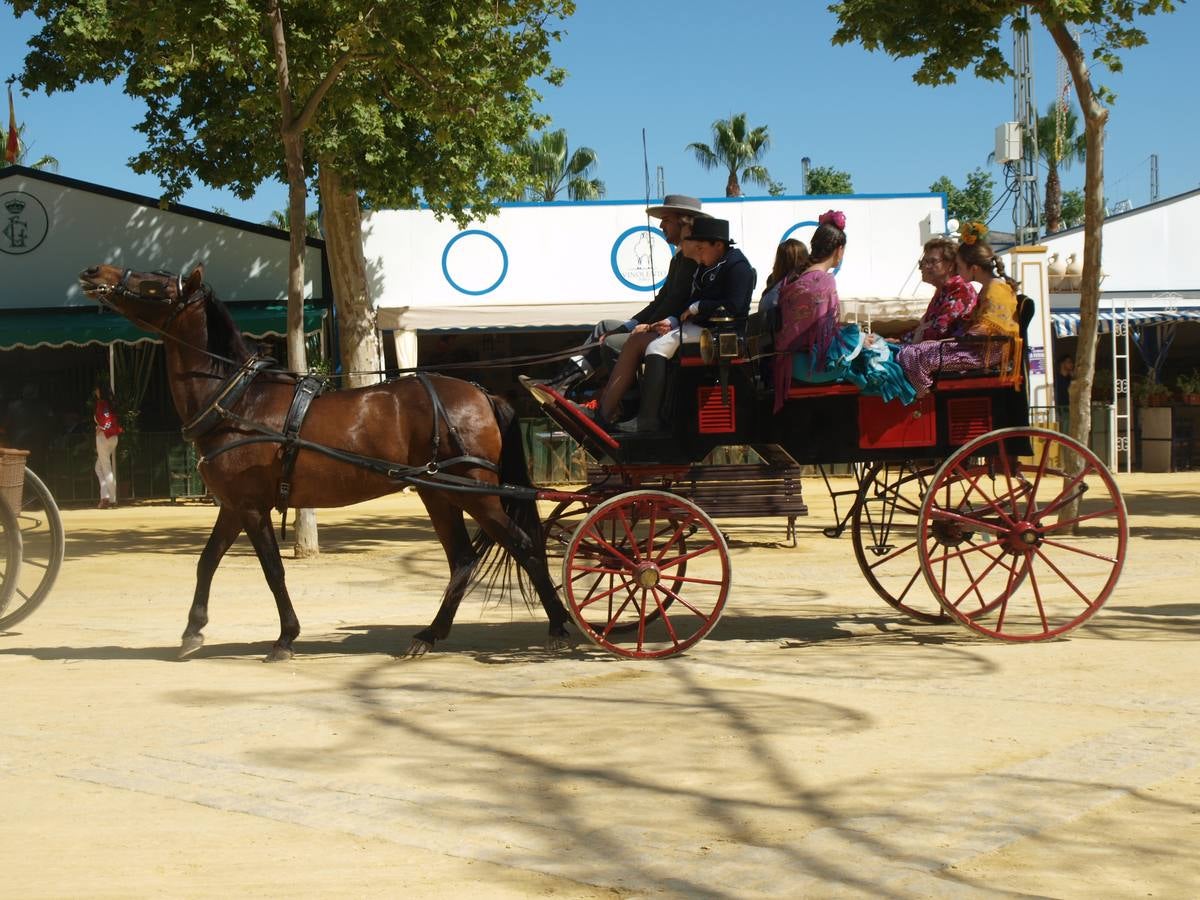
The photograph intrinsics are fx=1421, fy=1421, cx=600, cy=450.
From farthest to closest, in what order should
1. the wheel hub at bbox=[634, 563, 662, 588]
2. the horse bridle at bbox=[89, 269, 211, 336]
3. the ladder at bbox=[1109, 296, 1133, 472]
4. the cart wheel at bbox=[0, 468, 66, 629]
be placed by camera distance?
the ladder at bbox=[1109, 296, 1133, 472], the cart wheel at bbox=[0, 468, 66, 629], the horse bridle at bbox=[89, 269, 211, 336], the wheel hub at bbox=[634, 563, 662, 588]

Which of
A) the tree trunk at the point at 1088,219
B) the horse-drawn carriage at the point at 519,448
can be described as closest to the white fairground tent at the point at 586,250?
the tree trunk at the point at 1088,219

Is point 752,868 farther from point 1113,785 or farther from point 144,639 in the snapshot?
point 144,639

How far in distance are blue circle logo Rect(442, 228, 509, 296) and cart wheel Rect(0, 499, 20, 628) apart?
15.0 m

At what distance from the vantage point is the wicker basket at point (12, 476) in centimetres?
882

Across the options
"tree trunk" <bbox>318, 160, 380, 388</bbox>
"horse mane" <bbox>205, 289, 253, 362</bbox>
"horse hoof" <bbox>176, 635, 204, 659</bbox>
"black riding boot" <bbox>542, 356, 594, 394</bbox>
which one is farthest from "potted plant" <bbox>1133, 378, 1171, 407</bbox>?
"horse hoof" <bbox>176, 635, 204, 659</bbox>

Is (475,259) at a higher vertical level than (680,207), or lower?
higher

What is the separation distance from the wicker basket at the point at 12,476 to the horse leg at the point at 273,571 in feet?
5.47

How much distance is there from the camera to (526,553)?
8.30m

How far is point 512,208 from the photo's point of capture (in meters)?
23.9

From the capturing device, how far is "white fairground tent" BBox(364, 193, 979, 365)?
77.4 feet

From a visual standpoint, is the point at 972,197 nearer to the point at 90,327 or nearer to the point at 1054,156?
the point at 1054,156

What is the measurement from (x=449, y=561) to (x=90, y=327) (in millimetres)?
14977

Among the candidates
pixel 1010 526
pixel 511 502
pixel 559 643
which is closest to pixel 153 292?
pixel 511 502

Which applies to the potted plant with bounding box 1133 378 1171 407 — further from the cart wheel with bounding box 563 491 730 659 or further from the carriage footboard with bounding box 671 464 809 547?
the cart wheel with bounding box 563 491 730 659
